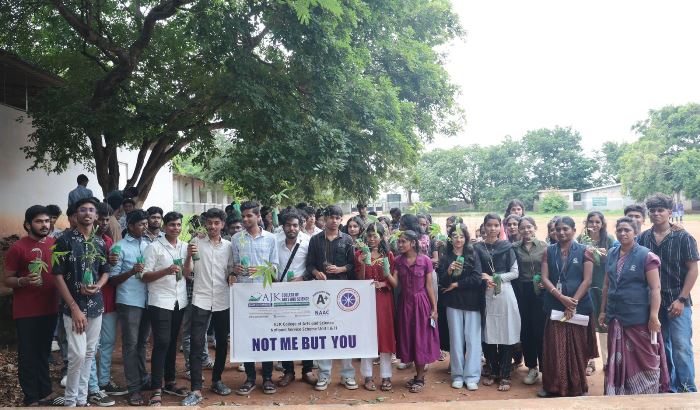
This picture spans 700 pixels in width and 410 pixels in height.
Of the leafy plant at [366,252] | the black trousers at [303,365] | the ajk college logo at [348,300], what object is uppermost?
the leafy plant at [366,252]

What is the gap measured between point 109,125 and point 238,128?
86.8 inches

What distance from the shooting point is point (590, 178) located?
46.2m

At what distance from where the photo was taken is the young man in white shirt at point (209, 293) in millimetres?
4582

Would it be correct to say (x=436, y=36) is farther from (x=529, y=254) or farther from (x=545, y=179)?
(x=545, y=179)

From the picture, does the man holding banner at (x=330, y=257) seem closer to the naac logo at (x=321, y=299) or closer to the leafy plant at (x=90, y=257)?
the naac logo at (x=321, y=299)

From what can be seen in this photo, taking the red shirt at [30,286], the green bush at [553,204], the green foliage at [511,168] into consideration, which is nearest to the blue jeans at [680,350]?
the red shirt at [30,286]

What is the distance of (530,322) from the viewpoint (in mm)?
5336

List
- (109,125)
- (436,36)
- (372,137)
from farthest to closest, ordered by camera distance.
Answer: (436,36) → (372,137) → (109,125)

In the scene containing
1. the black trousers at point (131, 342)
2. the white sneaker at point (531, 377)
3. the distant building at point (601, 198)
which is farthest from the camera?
the distant building at point (601, 198)

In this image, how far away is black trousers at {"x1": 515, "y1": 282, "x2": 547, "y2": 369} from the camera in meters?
5.23

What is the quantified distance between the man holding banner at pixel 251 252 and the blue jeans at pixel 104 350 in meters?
1.19

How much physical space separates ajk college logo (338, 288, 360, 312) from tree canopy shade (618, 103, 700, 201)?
3430 centimetres

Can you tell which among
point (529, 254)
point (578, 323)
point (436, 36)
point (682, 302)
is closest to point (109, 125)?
point (529, 254)

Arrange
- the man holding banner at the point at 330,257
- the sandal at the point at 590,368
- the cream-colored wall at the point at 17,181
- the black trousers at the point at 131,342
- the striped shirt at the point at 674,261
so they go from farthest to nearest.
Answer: the cream-colored wall at the point at 17,181
the sandal at the point at 590,368
the man holding banner at the point at 330,257
the black trousers at the point at 131,342
the striped shirt at the point at 674,261
